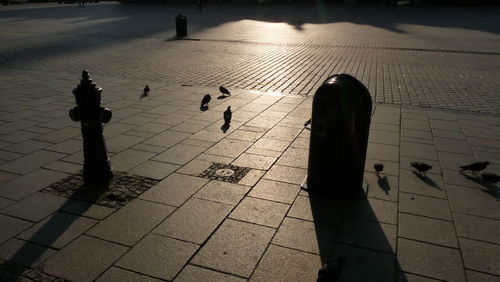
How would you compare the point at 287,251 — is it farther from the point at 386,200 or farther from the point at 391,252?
the point at 386,200

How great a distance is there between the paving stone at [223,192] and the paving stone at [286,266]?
0.91 meters

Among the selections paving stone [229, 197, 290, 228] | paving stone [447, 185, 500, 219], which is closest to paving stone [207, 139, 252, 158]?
paving stone [229, 197, 290, 228]

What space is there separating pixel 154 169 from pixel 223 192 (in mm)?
1104

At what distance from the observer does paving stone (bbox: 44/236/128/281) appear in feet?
10.00

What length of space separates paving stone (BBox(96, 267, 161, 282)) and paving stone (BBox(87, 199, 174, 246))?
0.36m

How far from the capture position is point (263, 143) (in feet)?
18.7

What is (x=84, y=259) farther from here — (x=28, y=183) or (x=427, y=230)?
(x=427, y=230)

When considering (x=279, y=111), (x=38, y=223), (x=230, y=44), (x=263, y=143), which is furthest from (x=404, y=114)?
(x=230, y=44)

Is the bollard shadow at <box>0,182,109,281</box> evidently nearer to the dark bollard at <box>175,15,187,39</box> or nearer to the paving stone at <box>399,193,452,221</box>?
the paving stone at <box>399,193,452,221</box>

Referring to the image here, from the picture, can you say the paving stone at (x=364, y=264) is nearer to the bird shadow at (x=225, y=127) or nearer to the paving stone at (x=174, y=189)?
the paving stone at (x=174, y=189)

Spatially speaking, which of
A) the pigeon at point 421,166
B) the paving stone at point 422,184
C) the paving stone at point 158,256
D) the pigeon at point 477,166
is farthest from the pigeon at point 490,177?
the paving stone at point 158,256

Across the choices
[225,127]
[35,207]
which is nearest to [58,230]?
[35,207]

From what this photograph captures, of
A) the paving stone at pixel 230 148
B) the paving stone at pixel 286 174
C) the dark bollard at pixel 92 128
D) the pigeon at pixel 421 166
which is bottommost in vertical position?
the paving stone at pixel 286 174

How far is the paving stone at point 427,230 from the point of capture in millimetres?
3508
